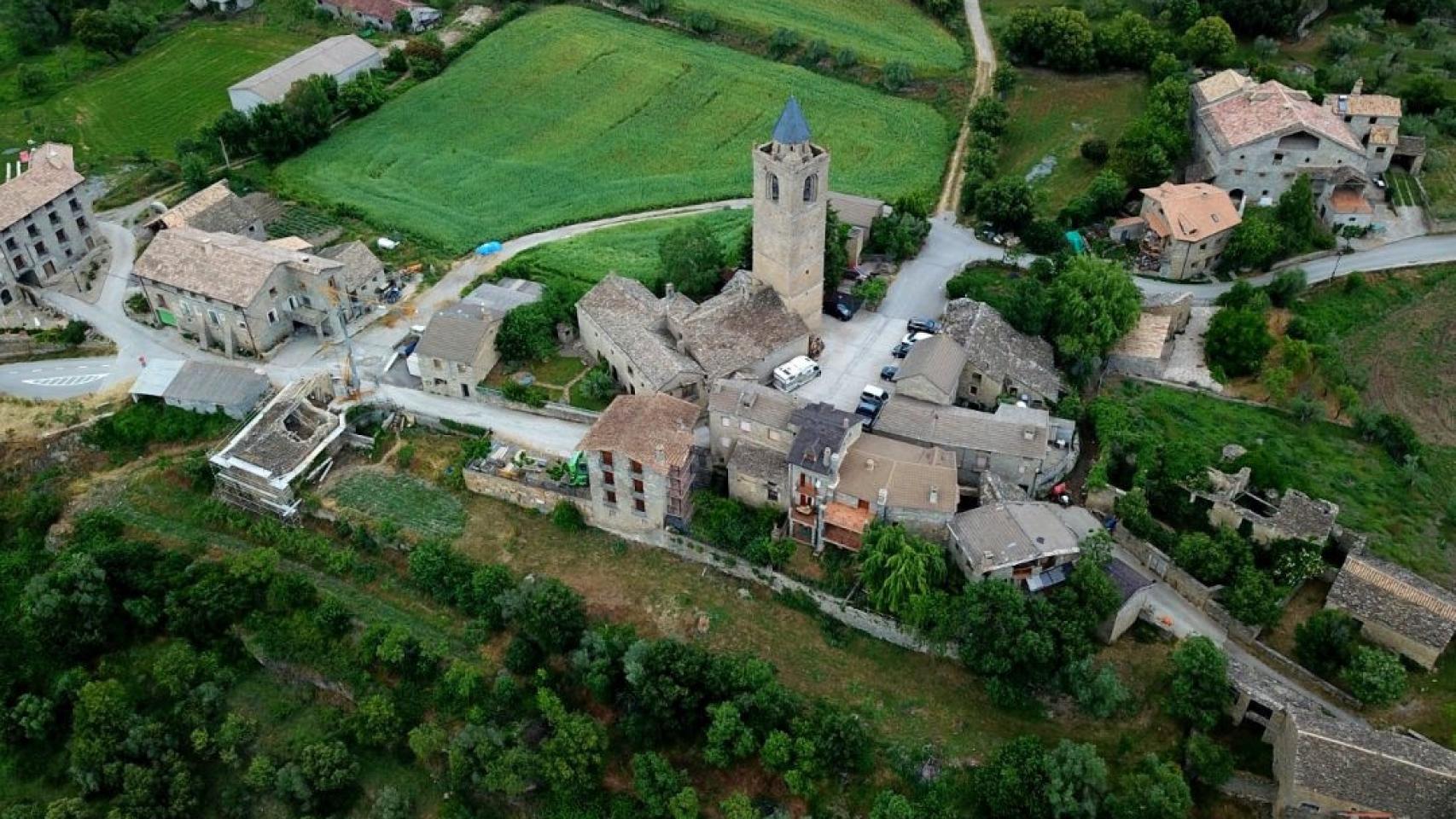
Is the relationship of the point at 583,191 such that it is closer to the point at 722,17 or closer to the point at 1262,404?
the point at 722,17

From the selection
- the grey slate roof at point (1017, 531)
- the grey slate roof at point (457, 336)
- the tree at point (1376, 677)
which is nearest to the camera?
the tree at point (1376, 677)

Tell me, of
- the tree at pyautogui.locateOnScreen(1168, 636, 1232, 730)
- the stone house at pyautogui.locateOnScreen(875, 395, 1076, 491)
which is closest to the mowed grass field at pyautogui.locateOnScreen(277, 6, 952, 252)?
the stone house at pyautogui.locateOnScreen(875, 395, 1076, 491)

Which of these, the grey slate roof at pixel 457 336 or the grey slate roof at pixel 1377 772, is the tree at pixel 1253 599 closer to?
the grey slate roof at pixel 1377 772

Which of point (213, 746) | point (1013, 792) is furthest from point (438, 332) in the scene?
point (1013, 792)

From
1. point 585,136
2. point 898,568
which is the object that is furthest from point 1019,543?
point 585,136

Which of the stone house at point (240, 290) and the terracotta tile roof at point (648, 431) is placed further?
the stone house at point (240, 290)

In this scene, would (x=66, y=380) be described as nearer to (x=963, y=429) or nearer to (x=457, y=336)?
(x=457, y=336)

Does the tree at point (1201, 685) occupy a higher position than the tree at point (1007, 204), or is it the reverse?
the tree at point (1007, 204)

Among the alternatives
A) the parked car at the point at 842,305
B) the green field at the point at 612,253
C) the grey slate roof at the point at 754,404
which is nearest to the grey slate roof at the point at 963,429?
the grey slate roof at the point at 754,404
